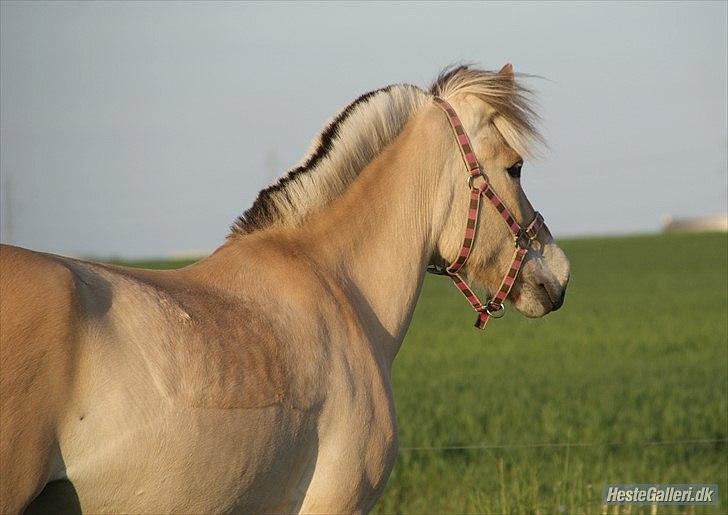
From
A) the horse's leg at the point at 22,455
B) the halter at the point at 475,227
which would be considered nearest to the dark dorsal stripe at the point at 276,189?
the halter at the point at 475,227

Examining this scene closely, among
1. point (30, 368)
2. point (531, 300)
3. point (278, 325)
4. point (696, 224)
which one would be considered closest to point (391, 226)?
point (531, 300)

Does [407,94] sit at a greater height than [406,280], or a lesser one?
greater

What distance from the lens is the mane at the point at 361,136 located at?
14.1 ft

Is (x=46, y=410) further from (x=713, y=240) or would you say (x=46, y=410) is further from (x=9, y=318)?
(x=713, y=240)

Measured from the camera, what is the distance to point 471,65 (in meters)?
4.79

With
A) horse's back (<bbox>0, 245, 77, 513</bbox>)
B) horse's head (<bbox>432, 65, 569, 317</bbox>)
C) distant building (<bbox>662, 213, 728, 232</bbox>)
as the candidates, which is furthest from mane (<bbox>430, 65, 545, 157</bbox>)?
distant building (<bbox>662, 213, 728, 232</bbox>)

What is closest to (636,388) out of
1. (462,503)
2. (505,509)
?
(462,503)

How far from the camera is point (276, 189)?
431cm

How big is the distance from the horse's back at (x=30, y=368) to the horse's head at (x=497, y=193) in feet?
6.90

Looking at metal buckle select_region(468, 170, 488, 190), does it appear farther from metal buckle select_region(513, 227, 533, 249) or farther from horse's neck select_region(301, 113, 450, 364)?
metal buckle select_region(513, 227, 533, 249)

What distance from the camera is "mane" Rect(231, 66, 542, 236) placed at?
14.1 feet

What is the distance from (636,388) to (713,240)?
43.5 m

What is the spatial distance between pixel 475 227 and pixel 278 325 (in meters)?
1.24

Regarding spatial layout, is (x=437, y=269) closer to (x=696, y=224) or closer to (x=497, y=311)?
(x=497, y=311)
